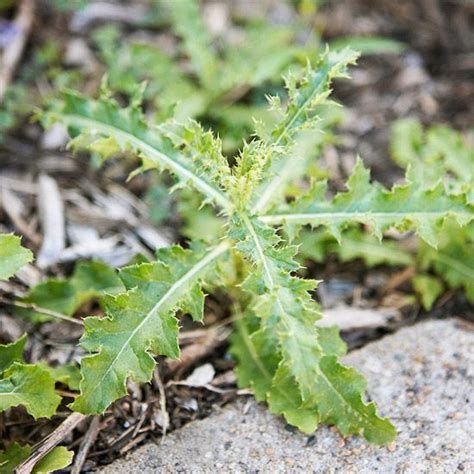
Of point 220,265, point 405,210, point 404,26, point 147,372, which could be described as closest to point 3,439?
point 147,372

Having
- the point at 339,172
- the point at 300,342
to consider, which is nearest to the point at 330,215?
the point at 300,342

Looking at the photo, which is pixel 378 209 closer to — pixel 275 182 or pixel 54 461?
pixel 275 182

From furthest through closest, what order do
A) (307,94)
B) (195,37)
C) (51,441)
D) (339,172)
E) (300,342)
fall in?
(195,37) < (339,172) < (307,94) < (51,441) < (300,342)

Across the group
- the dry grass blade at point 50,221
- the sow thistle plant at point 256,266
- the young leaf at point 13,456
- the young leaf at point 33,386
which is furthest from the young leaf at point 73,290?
the young leaf at point 13,456

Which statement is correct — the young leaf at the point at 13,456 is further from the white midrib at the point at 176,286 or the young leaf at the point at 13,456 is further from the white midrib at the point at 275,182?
the white midrib at the point at 275,182

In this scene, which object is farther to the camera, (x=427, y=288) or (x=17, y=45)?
(x=17, y=45)

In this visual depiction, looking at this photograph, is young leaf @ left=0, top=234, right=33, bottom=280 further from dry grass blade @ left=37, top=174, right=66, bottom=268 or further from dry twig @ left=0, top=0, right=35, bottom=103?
dry twig @ left=0, top=0, right=35, bottom=103
